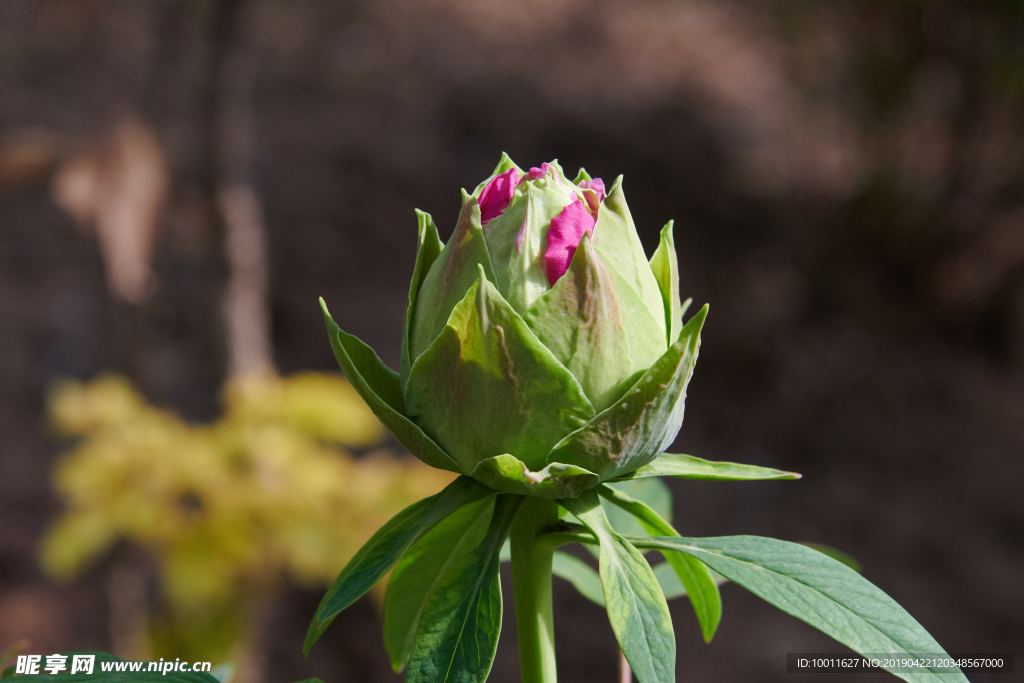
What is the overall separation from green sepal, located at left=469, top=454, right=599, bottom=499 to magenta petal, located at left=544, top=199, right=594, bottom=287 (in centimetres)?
9

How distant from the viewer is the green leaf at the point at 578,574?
53cm

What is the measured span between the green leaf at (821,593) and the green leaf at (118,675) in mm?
231

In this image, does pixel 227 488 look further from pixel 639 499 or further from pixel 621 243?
pixel 621 243

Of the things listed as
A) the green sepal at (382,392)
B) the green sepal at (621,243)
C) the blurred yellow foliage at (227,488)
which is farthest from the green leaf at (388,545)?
the blurred yellow foliage at (227,488)

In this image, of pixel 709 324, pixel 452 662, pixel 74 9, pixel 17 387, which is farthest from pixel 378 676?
pixel 74 9

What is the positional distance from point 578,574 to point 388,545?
20 cm

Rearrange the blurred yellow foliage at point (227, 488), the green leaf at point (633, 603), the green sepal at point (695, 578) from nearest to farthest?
the green leaf at point (633, 603), the green sepal at point (695, 578), the blurred yellow foliage at point (227, 488)

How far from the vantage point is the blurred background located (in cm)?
145

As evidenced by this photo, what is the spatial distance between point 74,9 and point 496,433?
460cm

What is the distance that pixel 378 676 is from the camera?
231cm

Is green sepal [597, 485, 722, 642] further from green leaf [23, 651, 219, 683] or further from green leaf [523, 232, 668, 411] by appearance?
green leaf [23, 651, 219, 683]

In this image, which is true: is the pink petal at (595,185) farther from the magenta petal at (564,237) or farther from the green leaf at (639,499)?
the green leaf at (639,499)

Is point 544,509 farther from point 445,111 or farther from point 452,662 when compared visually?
point 445,111

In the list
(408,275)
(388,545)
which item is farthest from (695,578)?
(408,275)
